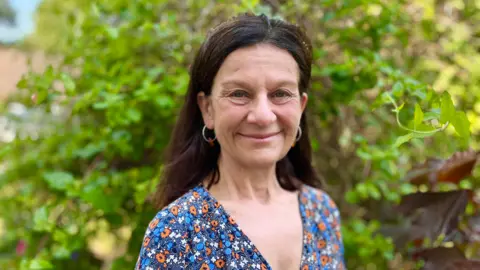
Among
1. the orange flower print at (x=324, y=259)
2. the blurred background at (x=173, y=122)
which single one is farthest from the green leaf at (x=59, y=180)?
the orange flower print at (x=324, y=259)

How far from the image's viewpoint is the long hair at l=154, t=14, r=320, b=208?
1.31 metres

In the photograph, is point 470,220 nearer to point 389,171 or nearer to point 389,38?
point 389,171

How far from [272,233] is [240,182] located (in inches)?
6.7

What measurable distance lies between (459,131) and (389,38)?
3.96 feet

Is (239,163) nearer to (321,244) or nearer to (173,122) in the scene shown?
(321,244)

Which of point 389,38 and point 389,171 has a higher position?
point 389,38

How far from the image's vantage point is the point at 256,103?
51.1 inches

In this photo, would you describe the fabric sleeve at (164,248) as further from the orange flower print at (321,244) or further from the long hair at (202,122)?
the orange flower print at (321,244)

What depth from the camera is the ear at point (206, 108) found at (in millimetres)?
1401

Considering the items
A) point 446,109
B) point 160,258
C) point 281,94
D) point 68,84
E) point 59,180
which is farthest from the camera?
point 59,180

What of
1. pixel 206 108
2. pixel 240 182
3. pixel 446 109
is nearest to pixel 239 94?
pixel 206 108

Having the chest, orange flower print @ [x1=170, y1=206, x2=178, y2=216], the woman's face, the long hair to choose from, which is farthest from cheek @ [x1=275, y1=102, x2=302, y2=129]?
orange flower print @ [x1=170, y1=206, x2=178, y2=216]

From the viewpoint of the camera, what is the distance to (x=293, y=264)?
1.40m

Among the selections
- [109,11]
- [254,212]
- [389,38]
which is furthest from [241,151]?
[389,38]
